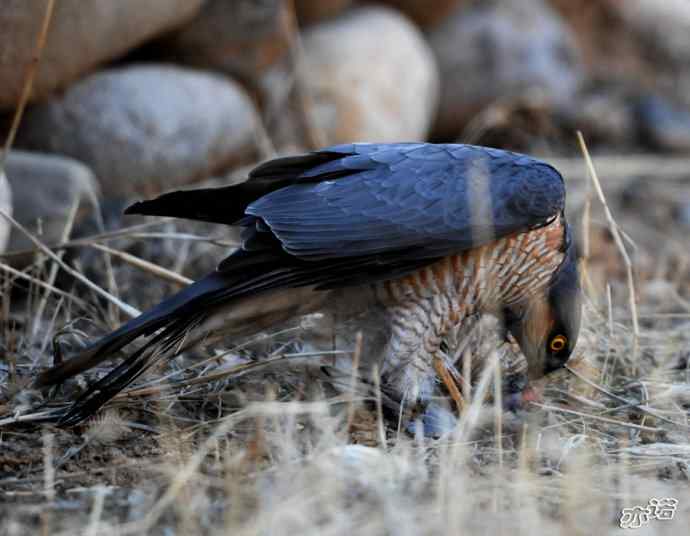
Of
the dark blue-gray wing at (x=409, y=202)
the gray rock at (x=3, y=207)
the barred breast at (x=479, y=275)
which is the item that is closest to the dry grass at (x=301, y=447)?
the gray rock at (x=3, y=207)

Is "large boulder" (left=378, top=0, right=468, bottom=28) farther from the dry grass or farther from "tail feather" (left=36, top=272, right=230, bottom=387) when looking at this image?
"tail feather" (left=36, top=272, right=230, bottom=387)

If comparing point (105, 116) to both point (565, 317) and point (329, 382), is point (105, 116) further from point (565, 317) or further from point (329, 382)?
point (565, 317)

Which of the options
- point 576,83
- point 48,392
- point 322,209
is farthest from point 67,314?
point 576,83

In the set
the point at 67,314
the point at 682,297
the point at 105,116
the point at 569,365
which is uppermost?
the point at 105,116

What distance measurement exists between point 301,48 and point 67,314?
3570mm

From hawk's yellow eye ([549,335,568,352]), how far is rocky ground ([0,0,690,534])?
0.80 feet

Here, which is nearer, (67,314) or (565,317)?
Answer: (565,317)

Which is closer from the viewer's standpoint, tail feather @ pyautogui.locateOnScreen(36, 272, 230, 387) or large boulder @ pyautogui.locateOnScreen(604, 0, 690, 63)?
tail feather @ pyautogui.locateOnScreen(36, 272, 230, 387)

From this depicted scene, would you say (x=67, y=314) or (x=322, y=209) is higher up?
(x=322, y=209)

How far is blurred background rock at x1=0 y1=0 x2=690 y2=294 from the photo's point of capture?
5.52 meters

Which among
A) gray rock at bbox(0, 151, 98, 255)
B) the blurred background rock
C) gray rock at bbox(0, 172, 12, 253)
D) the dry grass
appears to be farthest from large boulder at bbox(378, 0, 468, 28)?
gray rock at bbox(0, 172, 12, 253)

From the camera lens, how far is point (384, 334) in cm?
400

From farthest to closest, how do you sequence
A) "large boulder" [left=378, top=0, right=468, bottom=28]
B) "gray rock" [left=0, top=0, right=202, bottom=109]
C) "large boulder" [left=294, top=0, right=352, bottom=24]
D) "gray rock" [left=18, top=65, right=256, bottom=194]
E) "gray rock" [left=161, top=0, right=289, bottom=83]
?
"large boulder" [left=378, top=0, right=468, bottom=28], "large boulder" [left=294, top=0, right=352, bottom=24], "gray rock" [left=161, top=0, right=289, bottom=83], "gray rock" [left=18, top=65, right=256, bottom=194], "gray rock" [left=0, top=0, right=202, bottom=109]

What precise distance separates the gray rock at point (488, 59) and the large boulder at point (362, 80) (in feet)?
2.43
